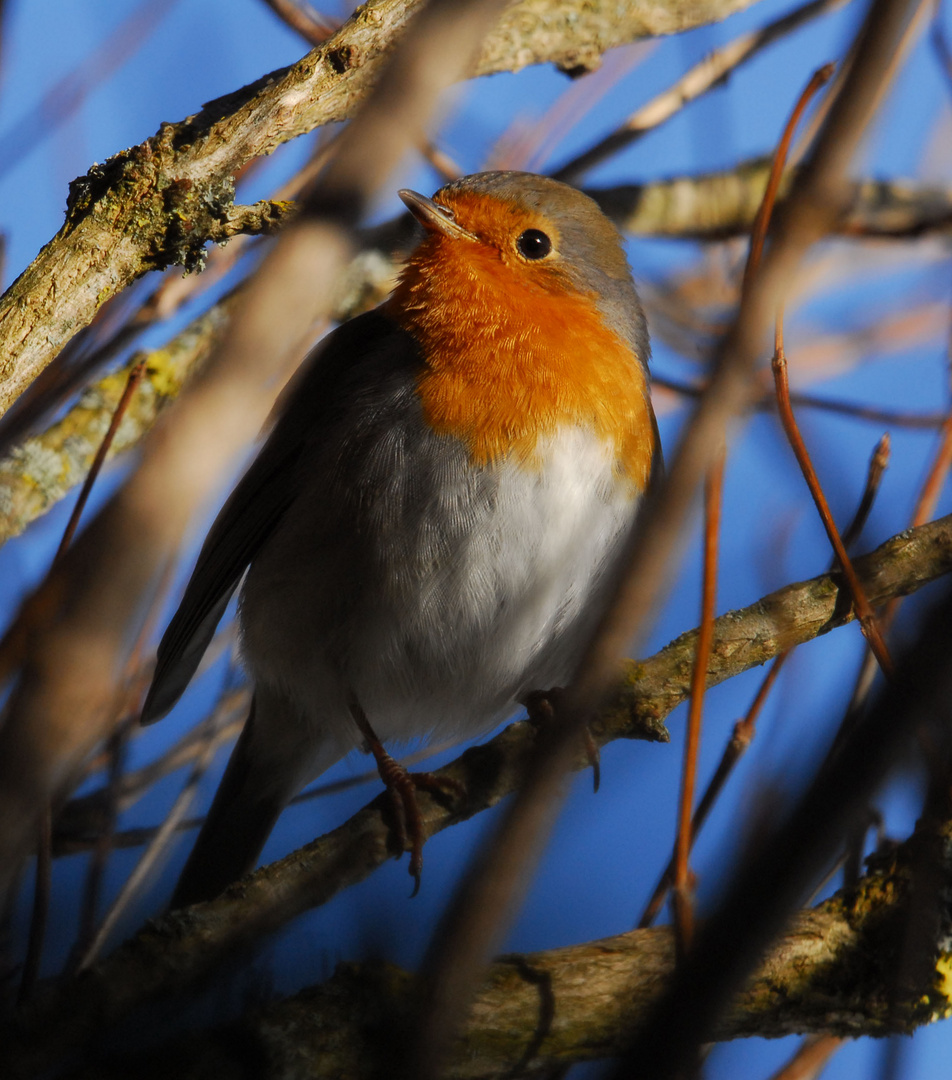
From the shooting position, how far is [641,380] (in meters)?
2.89

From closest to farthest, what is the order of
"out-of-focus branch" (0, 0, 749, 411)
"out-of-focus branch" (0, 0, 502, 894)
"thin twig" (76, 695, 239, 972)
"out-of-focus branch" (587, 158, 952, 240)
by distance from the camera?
"out-of-focus branch" (0, 0, 502, 894) → "out-of-focus branch" (0, 0, 749, 411) → "thin twig" (76, 695, 239, 972) → "out-of-focus branch" (587, 158, 952, 240)

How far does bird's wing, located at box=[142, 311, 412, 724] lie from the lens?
2.97 metres

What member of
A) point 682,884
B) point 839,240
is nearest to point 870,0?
point 682,884

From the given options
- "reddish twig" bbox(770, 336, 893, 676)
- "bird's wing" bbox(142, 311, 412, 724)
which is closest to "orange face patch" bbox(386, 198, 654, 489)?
"bird's wing" bbox(142, 311, 412, 724)

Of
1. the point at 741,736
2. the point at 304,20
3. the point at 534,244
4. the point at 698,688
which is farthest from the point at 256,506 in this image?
the point at 698,688

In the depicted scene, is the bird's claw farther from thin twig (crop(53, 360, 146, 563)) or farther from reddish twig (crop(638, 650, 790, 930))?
thin twig (crop(53, 360, 146, 563))

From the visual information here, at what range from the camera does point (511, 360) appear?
104 inches

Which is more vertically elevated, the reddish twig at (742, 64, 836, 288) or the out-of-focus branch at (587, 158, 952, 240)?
the out-of-focus branch at (587, 158, 952, 240)

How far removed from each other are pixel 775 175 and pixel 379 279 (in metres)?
2.30

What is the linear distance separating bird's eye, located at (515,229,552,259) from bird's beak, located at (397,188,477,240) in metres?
0.14

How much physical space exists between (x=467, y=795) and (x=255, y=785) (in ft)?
3.78

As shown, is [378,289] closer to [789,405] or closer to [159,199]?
[159,199]

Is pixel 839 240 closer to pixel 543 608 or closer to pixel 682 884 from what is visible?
pixel 543 608

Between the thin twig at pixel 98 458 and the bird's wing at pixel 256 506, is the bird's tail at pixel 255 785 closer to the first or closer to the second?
the bird's wing at pixel 256 506
